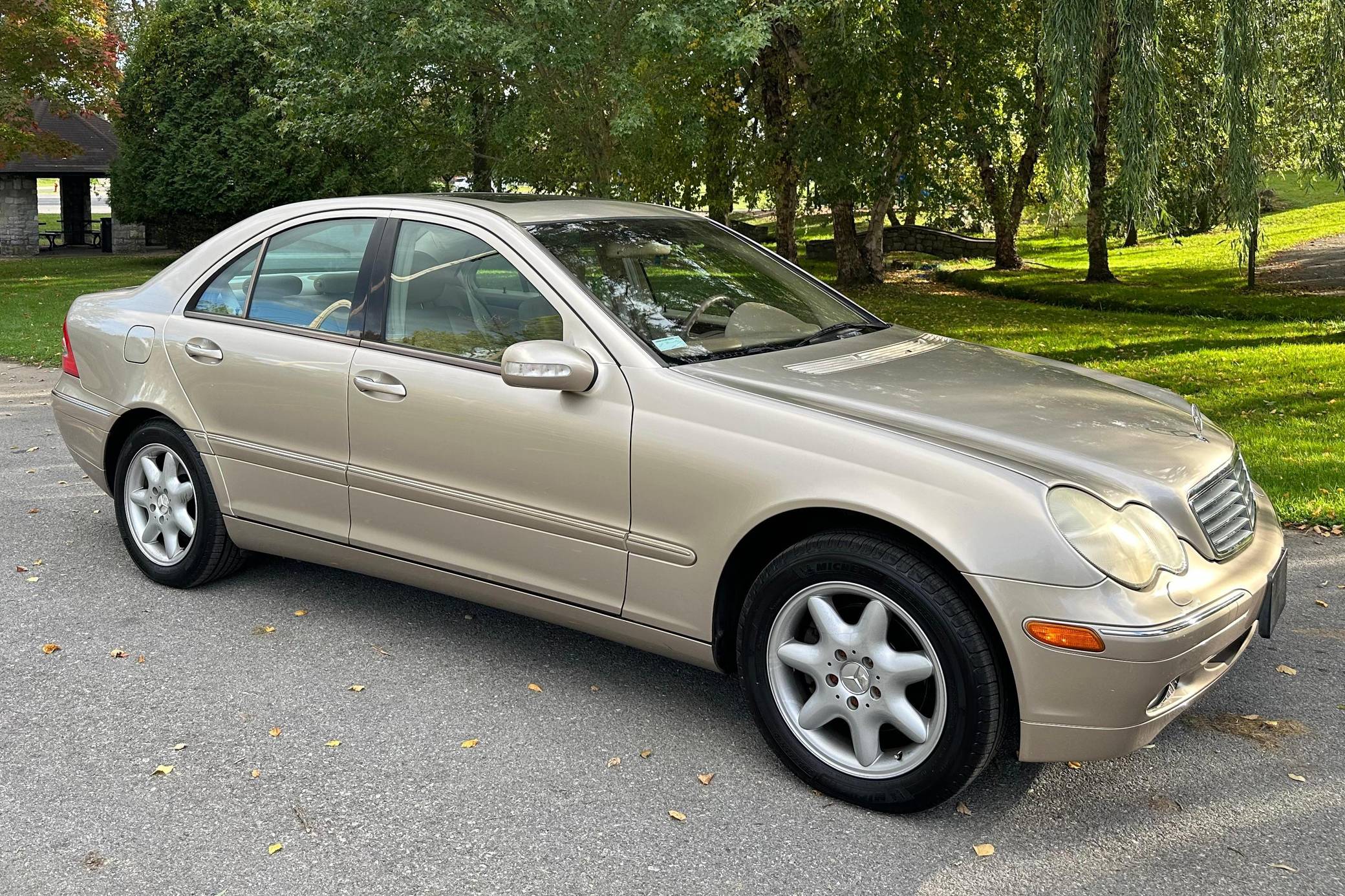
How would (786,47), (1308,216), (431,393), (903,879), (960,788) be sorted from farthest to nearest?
(1308,216) → (786,47) → (431,393) → (960,788) → (903,879)

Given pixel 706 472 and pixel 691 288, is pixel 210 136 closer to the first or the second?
pixel 691 288

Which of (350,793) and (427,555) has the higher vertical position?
(427,555)

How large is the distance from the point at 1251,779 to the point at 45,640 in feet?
14.2

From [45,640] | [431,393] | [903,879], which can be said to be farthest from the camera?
[45,640]

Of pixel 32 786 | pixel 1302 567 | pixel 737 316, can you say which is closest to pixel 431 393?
pixel 737 316

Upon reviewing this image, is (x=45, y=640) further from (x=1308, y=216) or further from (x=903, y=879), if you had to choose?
(x=1308, y=216)

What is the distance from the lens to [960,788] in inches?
131

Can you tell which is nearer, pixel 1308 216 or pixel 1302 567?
pixel 1302 567

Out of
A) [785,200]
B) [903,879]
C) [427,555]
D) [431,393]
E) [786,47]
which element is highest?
[786,47]

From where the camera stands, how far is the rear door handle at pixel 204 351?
16.1 feet

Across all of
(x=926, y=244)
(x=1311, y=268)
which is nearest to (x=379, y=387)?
(x=1311, y=268)

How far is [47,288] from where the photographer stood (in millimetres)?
22203

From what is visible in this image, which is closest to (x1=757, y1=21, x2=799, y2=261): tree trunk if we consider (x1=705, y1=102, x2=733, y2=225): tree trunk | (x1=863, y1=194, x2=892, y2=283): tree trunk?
(x1=705, y1=102, x2=733, y2=225): tree trunk

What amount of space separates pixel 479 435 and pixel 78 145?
31198 mm
